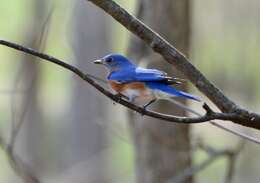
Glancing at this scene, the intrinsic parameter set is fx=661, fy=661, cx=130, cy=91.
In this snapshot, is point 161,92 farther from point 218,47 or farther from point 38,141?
point 218,47

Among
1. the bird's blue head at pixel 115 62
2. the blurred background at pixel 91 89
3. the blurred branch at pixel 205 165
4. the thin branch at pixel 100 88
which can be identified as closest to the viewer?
the thin branch at pixel 100 88

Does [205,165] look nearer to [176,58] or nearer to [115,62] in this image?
[115,62]

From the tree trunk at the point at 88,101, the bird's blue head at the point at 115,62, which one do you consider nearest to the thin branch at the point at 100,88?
the bird's blue head at the point at 115,62

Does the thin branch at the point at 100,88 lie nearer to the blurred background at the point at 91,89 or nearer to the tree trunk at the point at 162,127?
the tree trunk at the point at 162,127

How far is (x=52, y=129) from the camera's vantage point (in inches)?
336

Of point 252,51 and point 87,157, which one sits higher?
point 252,51


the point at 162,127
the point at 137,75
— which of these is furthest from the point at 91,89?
the point at 137,75

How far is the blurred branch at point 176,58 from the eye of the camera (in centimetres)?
140

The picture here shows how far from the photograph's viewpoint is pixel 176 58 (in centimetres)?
143

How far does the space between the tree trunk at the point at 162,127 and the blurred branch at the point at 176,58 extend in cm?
138

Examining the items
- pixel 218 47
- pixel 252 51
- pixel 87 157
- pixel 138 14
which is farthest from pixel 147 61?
pixel 218 47

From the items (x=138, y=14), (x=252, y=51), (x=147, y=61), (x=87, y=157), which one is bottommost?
(x=87, y=157)

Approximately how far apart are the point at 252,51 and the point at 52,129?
9.21 feet

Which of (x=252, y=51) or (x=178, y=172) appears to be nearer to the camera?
(x=178, y=172)
